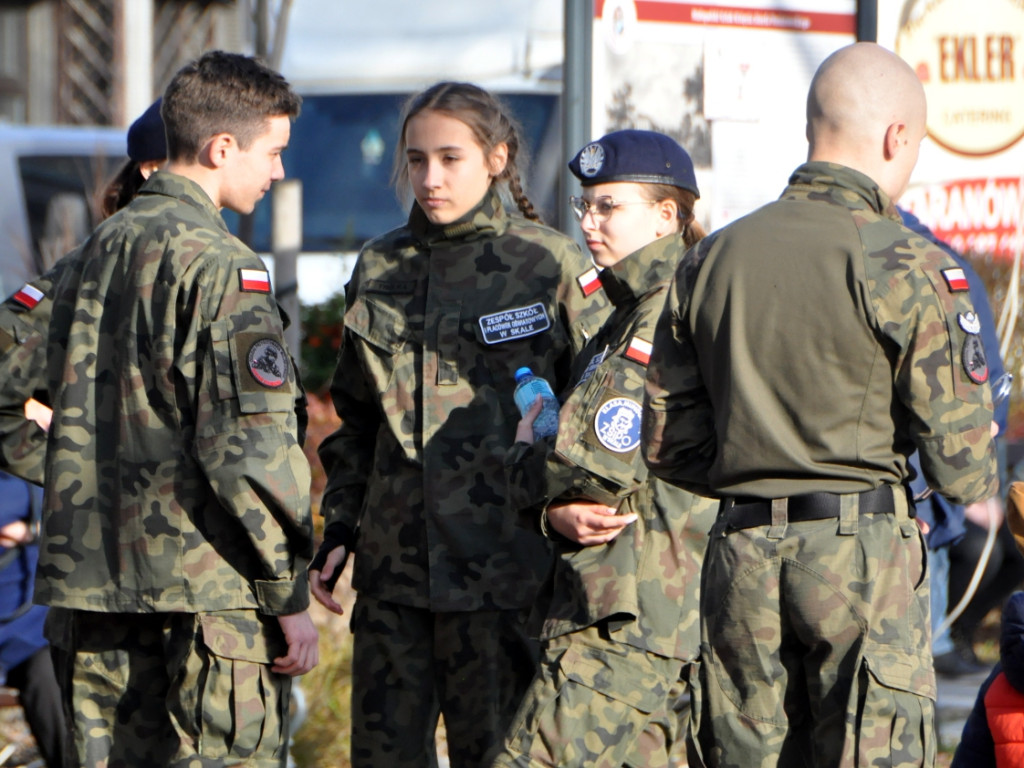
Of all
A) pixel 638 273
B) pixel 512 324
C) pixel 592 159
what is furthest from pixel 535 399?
pixel 592 159

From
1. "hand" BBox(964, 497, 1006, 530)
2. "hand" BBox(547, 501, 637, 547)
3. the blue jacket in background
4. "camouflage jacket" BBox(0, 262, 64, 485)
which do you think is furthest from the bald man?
"hand" BBox(964, 497, 1006, 530)

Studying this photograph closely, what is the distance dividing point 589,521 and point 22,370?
4.94 feet

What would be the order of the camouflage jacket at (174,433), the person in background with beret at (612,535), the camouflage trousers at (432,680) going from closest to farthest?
the camouflage jacket at (174,433)
the person in background with beret at (612,535)
the camouflage trousers at (432,680)

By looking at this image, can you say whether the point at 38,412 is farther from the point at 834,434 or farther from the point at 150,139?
the point at 834,434

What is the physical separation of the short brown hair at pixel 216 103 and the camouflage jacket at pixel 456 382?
1.96ft

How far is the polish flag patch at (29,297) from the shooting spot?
141 inches

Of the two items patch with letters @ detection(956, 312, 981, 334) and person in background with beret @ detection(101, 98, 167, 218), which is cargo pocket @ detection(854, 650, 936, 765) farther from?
person in background with beret @ detection(101, 98, 167, 218)

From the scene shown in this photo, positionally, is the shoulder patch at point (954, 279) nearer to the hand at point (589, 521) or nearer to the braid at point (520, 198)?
the hand at point (589, 521)

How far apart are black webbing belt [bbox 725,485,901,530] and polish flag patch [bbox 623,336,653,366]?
43 centimetres

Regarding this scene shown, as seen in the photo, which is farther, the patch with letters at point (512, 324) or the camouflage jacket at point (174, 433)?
the patch with letters at point (512, 324)

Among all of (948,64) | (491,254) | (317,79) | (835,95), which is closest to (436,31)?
(317,79)

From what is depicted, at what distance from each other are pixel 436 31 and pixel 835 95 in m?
8.31

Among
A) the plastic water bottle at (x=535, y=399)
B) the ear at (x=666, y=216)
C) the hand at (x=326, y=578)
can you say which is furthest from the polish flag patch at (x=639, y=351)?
the hand at (x=326, y=578)

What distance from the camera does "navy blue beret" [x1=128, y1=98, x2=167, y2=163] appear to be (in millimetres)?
3658
